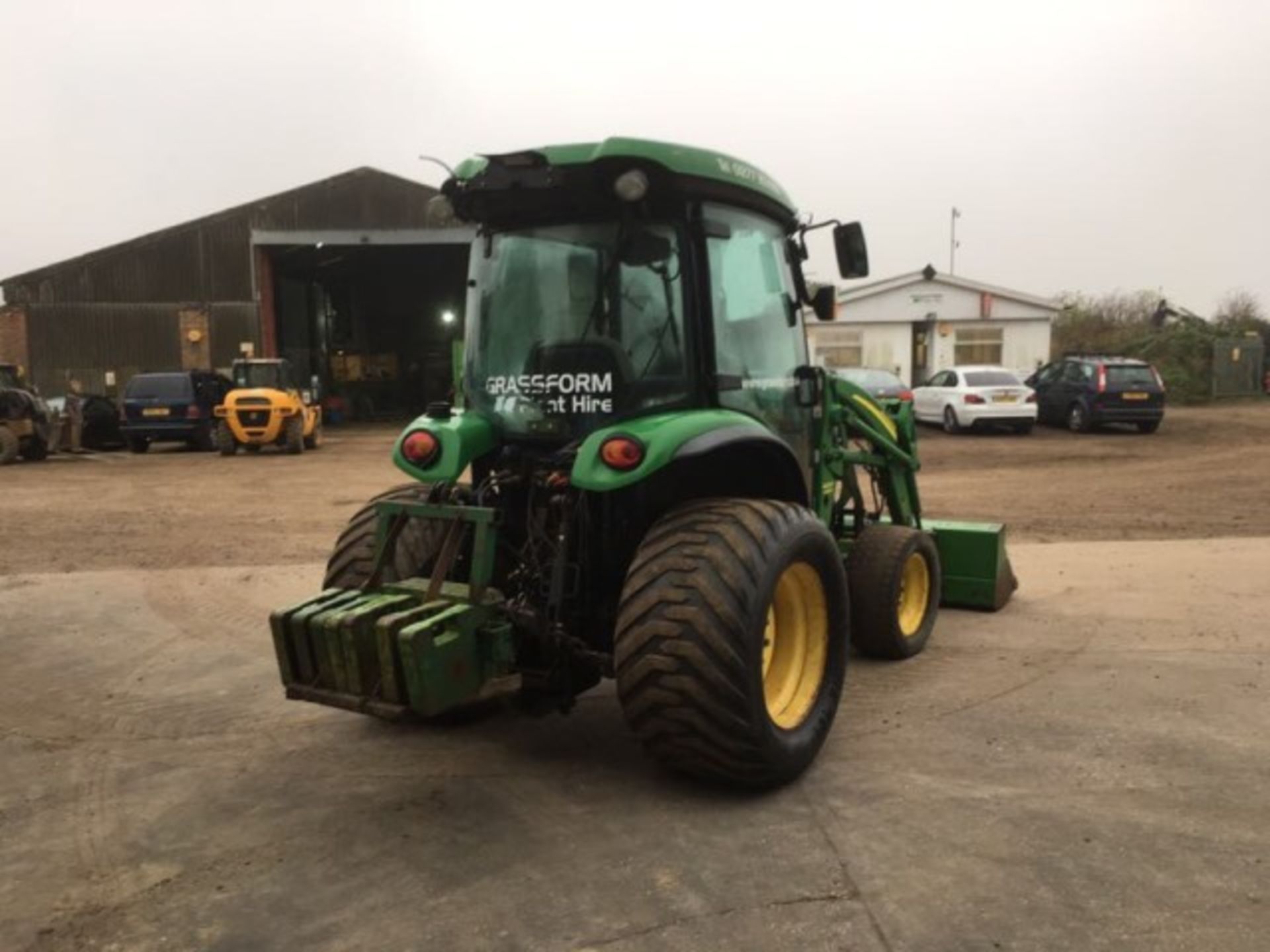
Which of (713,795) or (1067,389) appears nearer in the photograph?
(713,795)

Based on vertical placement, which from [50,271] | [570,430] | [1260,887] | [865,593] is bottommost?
[1260,887]

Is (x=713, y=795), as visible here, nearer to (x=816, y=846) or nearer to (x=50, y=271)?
(x=816, y=846)

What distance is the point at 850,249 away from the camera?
5203 mm

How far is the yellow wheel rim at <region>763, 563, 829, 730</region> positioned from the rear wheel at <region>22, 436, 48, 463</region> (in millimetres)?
19101

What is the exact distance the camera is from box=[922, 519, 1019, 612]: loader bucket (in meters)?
6.84

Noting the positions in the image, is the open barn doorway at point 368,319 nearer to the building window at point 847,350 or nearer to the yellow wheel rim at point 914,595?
the building window at point 847,350

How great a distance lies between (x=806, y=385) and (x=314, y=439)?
19.1 meters

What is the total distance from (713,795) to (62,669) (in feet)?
12.9

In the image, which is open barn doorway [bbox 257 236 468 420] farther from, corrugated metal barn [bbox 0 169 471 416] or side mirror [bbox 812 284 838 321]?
side mirror [bbox 812 284 838 321]

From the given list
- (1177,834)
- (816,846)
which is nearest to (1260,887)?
(1177,834)

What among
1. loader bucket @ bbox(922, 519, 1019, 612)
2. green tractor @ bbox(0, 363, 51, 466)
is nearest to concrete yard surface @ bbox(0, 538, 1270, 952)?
loader bucket @ bbox(922, 519, 1019, 612)

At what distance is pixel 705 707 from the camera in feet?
11.8

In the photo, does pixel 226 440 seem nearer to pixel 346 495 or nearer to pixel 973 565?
pixel 346 495

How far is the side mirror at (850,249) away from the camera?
5.18 meters
